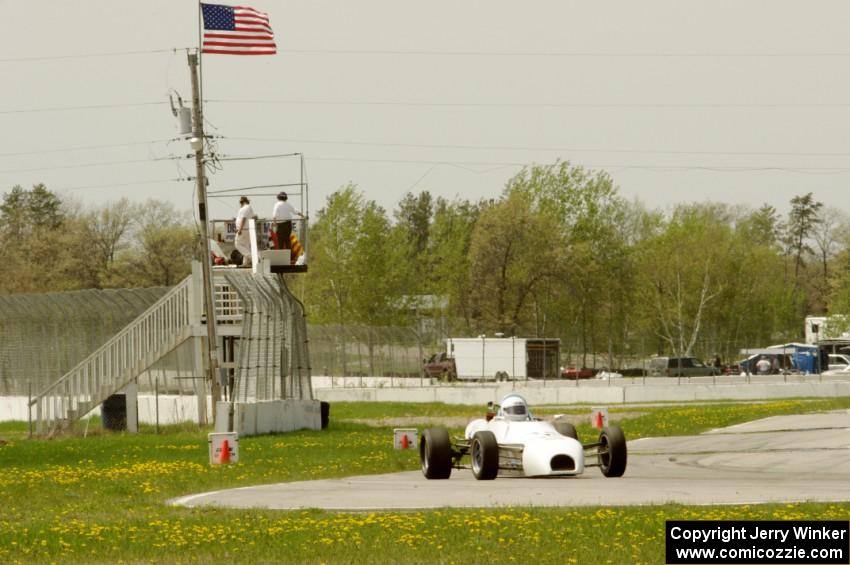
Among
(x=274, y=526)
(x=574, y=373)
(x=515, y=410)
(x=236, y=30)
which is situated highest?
(x=236, y=30)

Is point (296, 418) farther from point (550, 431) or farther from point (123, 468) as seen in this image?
point (550, 431)

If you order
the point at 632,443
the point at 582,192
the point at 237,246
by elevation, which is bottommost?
the point at 632,443

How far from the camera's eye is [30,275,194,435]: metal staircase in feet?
135

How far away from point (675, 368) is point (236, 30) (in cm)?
4975

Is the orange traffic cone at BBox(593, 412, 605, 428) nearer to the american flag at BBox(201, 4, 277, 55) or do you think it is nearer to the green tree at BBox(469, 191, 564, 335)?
the american flag at BBox(201, 4, 277, 55)

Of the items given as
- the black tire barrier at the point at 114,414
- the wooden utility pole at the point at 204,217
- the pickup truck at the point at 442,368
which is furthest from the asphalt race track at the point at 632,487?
the pickup truck at the point at 442,368

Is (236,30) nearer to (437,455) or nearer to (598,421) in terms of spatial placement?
(598,421)

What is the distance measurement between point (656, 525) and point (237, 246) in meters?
27.7

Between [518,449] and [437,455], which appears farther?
[437,455]

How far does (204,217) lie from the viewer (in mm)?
41250

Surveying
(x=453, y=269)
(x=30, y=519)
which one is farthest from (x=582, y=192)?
(x=30, y=519)

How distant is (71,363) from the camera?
51375mm

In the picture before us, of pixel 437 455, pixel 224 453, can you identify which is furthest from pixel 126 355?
pixel 437 455

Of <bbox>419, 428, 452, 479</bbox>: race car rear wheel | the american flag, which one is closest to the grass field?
<bbox>419, 428, 452, 479</bbox>: race car rear wheel
